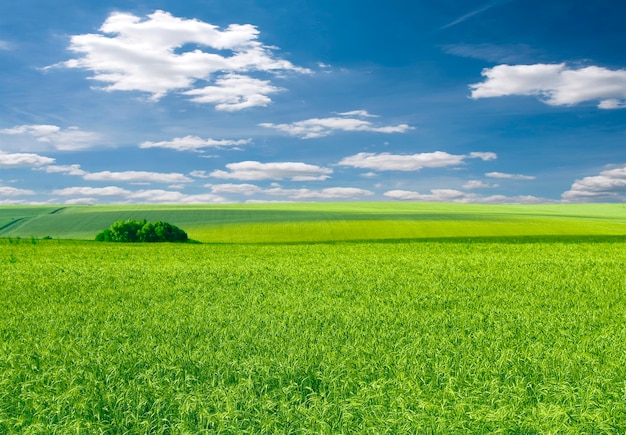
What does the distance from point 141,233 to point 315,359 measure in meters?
52.3

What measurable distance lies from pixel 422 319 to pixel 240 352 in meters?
3.85

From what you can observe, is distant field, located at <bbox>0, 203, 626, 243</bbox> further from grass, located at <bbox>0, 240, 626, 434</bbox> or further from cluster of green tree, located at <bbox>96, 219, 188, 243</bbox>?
grass, located at <bbox>0, 240, 626, 434</bbox>

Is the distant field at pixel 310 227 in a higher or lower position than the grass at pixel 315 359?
higher

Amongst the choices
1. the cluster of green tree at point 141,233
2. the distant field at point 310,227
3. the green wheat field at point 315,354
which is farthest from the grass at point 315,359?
the distant field at point 310,227

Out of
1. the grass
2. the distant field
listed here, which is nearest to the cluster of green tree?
the distant field

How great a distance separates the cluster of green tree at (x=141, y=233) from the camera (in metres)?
56.0

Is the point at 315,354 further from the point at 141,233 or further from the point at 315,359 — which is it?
the point at 141,233

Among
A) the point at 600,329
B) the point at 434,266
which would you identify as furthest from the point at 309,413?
the point at 434,266

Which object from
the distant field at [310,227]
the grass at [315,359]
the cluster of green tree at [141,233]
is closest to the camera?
the grass at [315,359]

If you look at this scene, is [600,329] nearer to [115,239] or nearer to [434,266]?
[434,266]

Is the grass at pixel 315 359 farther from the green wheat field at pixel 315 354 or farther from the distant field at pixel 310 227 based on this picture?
the distant field at pixel 310 227

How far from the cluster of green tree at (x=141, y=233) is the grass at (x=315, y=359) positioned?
1646 inches

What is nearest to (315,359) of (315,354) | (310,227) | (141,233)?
(315,354)

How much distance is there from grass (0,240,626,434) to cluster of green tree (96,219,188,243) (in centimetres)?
4181
